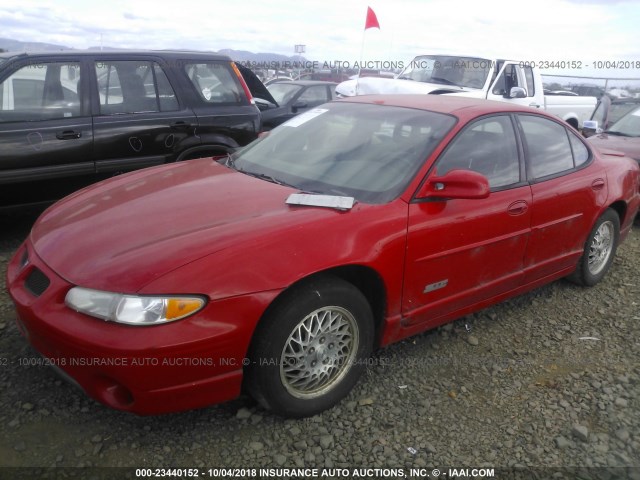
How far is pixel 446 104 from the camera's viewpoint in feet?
11.5

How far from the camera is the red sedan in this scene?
2.19 m

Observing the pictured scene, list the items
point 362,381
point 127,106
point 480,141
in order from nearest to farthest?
point 362,381, point 480,141, point 127,106

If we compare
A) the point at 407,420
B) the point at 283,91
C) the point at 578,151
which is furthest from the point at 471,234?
the point at 283,91

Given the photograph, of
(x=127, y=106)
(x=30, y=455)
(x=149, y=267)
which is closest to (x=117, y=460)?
(x=30, y=455)

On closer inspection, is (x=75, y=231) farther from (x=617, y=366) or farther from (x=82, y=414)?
(x=617, y=366)

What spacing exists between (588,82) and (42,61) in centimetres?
1695

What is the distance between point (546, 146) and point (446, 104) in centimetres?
85

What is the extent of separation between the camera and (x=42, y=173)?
14.6ft

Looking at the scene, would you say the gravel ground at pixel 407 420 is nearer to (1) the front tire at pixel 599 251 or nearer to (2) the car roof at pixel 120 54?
(1) the front tire at pixel 599 251

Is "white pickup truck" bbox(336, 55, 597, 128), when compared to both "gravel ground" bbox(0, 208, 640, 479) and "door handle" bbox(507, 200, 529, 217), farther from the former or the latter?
"gravel ground" bbox(0, 208, 640, 479)

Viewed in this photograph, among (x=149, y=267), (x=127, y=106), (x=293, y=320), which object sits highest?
(x=127, y=106)

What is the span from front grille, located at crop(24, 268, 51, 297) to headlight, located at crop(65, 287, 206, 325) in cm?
36

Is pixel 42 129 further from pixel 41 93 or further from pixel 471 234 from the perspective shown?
pixel 471 234

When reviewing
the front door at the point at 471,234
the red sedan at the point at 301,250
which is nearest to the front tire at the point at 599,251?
the red sedan at the point at 301,250
